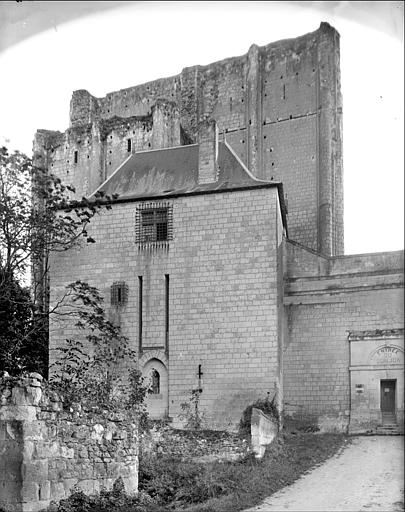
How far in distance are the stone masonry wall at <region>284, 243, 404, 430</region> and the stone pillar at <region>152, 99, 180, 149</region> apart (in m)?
14.1

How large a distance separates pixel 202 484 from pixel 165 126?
26518 mm

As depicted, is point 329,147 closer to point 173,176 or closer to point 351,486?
point 173,176

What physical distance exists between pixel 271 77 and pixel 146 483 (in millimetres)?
Result: 32439

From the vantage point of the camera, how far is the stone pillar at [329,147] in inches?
1487

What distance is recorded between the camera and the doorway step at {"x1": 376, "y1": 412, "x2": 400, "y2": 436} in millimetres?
22992

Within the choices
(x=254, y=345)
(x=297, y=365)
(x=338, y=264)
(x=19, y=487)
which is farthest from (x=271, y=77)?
(x=19, y=487)

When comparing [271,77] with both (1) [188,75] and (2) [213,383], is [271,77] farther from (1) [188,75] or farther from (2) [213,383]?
(2) [213,383]

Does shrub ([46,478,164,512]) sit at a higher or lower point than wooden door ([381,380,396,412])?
lower

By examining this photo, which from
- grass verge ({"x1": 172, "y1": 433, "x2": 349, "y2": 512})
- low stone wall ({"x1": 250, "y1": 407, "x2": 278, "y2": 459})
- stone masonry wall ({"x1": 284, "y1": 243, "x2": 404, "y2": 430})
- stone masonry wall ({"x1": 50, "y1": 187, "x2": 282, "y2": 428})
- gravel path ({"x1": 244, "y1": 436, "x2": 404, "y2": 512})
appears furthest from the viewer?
stone masonry wall ({"x1": 284, "y1": 243, "x2": 404, "y2": 430})

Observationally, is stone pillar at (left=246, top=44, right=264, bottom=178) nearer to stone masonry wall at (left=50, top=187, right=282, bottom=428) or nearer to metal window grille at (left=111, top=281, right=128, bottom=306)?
stone masonry wall at (left=50, top=187, right=282, bottom=428)

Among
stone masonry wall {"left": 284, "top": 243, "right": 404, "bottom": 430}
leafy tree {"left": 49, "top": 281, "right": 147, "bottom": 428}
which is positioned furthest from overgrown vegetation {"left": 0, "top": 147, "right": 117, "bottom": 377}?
stone masonry wall {"left": 284, "top": 243, "right": 404, "bottom": 430}

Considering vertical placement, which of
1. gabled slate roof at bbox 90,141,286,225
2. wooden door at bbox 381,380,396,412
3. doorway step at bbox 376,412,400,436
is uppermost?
gabled slate roof at bbox 90,141,286,225

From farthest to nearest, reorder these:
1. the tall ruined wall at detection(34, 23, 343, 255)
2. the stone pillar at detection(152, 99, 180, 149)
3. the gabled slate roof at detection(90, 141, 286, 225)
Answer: the tall ruined wall at detection(34, 23, 343, 255), the stone pillar at detection(152, 99, 180, 149), the gabled slate roof at detection(90, 141, 286, 225)

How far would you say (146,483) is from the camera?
13.7 m
